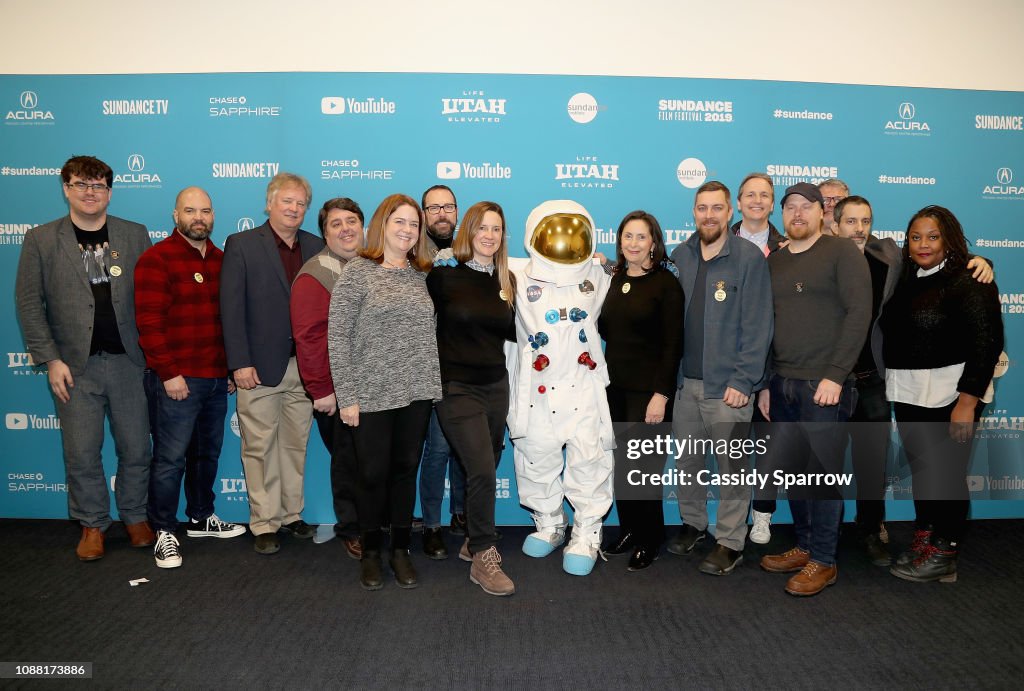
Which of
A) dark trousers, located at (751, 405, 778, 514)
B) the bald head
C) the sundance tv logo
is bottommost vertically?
dark trousers, located at (751, 405, 778, 514)

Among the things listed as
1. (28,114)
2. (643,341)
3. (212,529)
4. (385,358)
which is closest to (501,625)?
(385,358)

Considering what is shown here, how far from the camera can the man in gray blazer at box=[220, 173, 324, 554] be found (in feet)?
10.4

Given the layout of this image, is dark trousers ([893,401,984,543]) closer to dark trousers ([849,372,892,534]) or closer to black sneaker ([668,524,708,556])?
dark trousers ([849,372,892,534])

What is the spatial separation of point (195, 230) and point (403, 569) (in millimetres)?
1997

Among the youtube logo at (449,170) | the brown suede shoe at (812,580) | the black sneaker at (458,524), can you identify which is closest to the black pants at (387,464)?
the black sneaker at (458,524)

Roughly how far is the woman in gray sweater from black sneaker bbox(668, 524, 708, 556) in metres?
1.40

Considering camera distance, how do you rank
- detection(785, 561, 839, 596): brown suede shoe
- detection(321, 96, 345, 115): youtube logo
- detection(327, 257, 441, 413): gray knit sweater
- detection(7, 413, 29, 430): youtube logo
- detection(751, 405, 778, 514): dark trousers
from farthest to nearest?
detection(7, 413, 29, 430): youtube logo → detection(321, 96, 345, 115): youtube logo → detection(751, 405, 778, 514): dark trousers → detection(785, 561, 839, 596): brown suede shoe → detection(327, 257, 441, 413): gray knit sweater

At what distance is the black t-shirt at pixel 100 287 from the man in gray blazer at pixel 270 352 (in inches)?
23.0

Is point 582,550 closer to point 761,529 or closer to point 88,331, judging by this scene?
point 761,529

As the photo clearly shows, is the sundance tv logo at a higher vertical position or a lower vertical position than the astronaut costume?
higher

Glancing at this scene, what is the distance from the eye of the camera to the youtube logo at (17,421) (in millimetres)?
3832

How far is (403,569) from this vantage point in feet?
9.63

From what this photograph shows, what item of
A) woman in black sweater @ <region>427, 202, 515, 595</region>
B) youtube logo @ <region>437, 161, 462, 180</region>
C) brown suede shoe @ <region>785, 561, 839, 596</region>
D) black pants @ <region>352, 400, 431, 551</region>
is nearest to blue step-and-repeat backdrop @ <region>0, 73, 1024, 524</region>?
youtube logo @ <region>437, 161, 462, 180</region>

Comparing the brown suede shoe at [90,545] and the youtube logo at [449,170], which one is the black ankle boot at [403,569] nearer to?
the brown suede shoe at [90,545]
